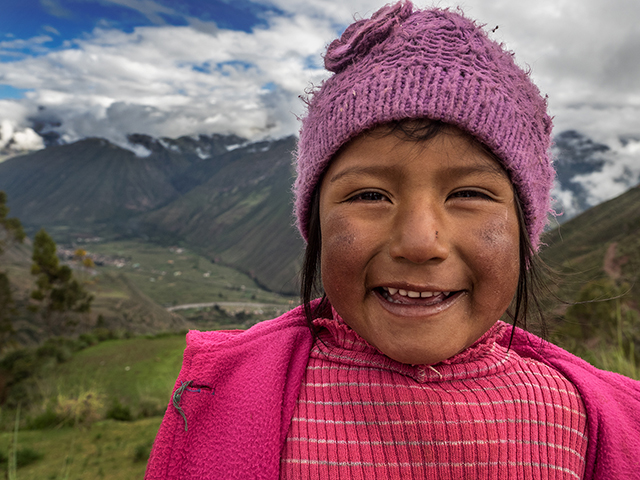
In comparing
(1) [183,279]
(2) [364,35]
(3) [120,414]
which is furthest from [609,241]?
(1) [183,279]

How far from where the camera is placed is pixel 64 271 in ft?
102

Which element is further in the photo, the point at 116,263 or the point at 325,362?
the point at 116,263

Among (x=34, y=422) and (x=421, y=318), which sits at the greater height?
(x=421, y=318)

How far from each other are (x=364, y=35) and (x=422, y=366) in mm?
1266

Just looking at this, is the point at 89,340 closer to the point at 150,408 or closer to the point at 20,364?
the point at 20,364

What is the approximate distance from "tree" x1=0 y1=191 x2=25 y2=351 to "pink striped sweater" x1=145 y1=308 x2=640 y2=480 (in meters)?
30.2

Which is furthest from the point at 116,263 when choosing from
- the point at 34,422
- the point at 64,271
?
the point at 34,422

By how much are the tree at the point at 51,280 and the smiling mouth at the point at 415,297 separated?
33034mm

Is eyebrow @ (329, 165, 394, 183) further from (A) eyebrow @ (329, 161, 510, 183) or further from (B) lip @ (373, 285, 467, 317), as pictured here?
(B) lip @ (373, 285, 467, 317)

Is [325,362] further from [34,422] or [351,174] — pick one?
[34,422]

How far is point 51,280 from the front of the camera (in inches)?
1225

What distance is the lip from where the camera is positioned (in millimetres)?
1328

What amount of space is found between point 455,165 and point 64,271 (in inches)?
1418

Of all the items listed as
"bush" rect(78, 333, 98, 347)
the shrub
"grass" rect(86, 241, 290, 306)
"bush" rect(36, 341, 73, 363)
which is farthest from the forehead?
"grass" rect(86, 241, 290, 306)
